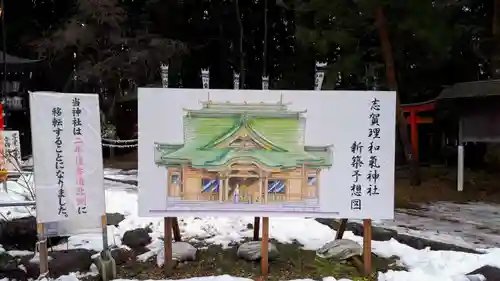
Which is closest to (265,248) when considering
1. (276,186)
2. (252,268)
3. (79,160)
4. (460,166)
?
(252,268)

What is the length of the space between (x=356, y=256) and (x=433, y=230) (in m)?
2.78

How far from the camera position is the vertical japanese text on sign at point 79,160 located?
5000 mm

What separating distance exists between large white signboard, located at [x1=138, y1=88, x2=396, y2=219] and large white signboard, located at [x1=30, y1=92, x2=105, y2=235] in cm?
52

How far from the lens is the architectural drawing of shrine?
17.0ft

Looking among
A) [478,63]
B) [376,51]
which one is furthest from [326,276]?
[478,63]

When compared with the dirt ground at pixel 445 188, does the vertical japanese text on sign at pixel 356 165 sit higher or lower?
higher

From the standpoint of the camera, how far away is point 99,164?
201 inches

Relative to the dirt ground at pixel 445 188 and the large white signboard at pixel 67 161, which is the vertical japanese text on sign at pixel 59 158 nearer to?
the large white signboard at pixel 67 161

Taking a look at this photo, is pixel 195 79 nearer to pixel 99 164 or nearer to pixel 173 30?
pixel 173 30

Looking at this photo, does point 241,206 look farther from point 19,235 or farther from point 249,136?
point 19,235

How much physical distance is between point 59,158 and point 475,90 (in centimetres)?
968

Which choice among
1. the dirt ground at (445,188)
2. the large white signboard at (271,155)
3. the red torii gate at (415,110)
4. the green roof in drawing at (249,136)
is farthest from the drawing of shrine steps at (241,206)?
the red torii gate at (415,110)

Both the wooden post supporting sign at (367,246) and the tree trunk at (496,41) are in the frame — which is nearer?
the wooden post supporting sign at (367,246)

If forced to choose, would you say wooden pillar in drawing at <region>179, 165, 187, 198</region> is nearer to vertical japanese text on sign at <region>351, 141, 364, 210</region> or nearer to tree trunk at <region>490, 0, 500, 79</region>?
vertical japanese text on sign at <region>351, 141, 364, 210</region>
